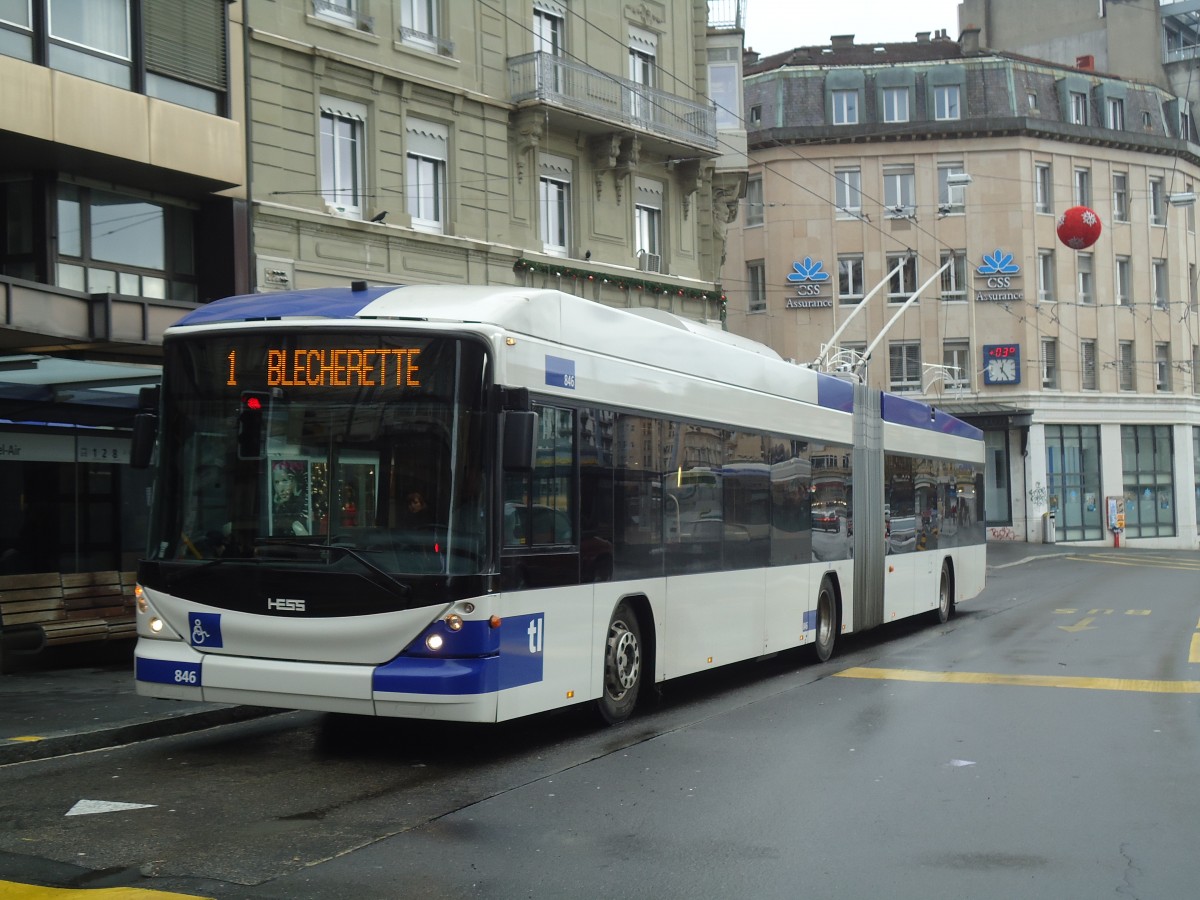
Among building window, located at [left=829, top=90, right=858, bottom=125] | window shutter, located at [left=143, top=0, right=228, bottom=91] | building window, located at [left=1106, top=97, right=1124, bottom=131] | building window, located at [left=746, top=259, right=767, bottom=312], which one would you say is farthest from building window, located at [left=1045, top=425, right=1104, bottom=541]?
window shutter, located at [left=143, top=0, right=228, bottom=91]

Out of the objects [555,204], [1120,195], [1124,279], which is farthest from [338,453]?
[1120,195]

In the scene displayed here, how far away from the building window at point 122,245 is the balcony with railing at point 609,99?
791 cm

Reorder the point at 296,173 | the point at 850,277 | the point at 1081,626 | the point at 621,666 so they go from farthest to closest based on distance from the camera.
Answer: the point at 850,277 < the point at 296,173 < the point at 1081,626 < the point at 621,666

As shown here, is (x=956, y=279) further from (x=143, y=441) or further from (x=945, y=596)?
(x=143, y=441)

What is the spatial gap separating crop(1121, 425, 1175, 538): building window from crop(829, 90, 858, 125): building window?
632 inches

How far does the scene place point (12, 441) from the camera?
14398mm

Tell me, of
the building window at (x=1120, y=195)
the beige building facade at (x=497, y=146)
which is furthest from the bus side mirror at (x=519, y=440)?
the building window at (x=1120, y=195)

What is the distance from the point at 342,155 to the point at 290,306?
1271 centimetres

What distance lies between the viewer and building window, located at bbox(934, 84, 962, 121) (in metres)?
55.0

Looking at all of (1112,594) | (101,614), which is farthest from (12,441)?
(1112,594)

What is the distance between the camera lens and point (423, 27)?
22688 mm

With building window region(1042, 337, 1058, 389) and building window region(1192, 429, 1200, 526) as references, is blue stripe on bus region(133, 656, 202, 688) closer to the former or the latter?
building window region(1042, 337, 1058, 389)

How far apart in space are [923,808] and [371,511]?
354cm

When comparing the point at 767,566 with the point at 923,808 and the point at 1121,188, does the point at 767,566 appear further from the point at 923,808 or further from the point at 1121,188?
the point at 1121,188
